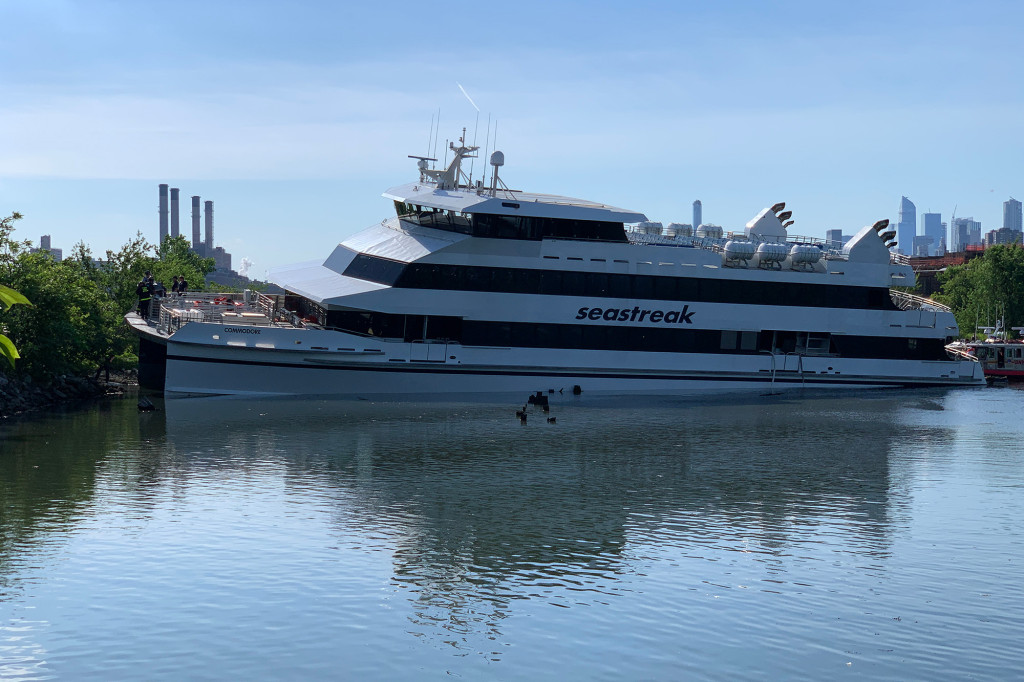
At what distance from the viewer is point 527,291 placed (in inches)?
1596

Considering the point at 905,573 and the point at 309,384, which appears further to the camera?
the point at 309,384

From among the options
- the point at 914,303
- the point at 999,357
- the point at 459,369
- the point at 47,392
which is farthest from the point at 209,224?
the point at 914,303

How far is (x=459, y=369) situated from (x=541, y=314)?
12.5 feet

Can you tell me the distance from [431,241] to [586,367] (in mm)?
7713

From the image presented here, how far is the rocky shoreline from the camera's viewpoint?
36.2m

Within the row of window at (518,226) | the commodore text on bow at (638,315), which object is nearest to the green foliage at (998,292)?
the commodore text on bow at (638,315)

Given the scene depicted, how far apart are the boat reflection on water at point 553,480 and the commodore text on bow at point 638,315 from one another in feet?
13.0

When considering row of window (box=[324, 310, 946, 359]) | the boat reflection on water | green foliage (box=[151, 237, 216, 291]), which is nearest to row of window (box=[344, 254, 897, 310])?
row of window (box=[324, 310, 946, 359])

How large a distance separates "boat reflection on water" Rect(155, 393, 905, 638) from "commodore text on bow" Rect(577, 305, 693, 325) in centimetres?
396

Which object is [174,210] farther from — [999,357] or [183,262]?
[999,357]

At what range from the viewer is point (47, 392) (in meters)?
39.1

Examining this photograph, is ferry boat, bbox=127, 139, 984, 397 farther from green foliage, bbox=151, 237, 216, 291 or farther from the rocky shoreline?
green foliage, bbox=151, 237, 216, 291

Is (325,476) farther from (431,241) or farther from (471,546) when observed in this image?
(431,241)

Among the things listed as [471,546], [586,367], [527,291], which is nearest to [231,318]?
[527,291]
